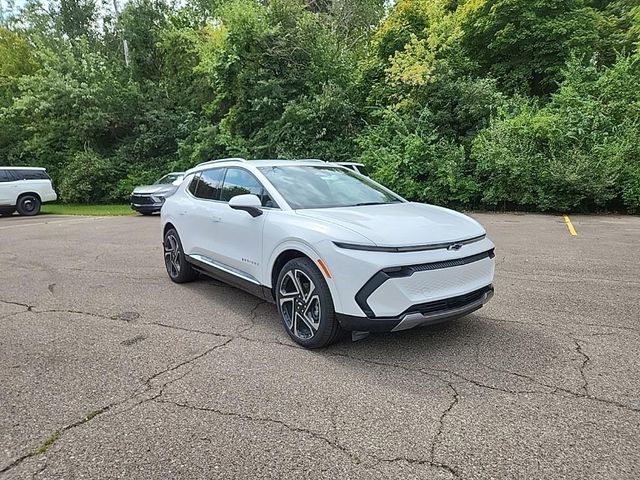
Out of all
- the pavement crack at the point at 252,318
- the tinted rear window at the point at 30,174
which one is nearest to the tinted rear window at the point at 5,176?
the tinted rear window at the point at 30,174

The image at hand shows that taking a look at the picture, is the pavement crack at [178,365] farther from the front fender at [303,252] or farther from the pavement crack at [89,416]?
the front fender at [303,252]

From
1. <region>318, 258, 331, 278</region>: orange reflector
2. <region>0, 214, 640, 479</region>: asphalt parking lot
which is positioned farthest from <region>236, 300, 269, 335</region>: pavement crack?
<region>318, 258, 331, 278</region>: orange reflector

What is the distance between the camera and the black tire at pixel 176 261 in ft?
18.8

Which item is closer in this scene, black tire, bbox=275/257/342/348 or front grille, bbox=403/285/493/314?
front grille, bbox=403/285/493/314

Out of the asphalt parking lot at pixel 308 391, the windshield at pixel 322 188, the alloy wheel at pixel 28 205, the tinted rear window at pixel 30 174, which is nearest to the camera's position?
the asphalt parking lot at pixel 308 391

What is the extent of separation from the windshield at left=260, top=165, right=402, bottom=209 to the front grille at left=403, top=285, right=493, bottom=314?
1356 millimetres

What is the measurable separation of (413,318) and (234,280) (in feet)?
Answer: 6.74

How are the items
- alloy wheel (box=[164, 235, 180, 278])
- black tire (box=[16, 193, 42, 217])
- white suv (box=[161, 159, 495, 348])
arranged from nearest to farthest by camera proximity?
1. white suv (box=[161, 159, 495, 348])
2. alloy wheel (box=[164, 235, 180, 278])
3. black tire (box=[16, 193, 42, 217])

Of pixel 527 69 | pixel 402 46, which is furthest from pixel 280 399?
pixel 527 69

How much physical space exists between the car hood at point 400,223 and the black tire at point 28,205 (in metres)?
16.8

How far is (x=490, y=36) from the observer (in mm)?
18047

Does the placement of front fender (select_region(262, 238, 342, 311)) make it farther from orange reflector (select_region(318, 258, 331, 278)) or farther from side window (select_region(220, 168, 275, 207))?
side window (select_region(220, 168, 275, 207))

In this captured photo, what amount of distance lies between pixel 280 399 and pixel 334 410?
0.37 m

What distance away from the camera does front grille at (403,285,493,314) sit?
3289 millimetres
